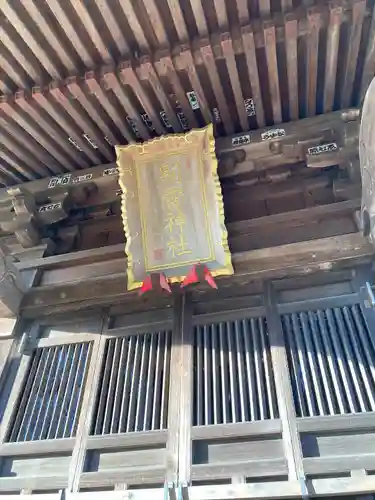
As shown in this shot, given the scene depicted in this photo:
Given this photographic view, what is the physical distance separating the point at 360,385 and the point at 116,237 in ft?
9.39

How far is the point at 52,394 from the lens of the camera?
363 centimetres

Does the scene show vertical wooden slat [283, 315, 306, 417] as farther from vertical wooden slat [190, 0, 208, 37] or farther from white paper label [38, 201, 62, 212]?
white paper label [38, 201, 62, 212]

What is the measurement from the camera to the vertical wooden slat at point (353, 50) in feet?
10.9

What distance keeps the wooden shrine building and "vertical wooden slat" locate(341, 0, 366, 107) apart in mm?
21

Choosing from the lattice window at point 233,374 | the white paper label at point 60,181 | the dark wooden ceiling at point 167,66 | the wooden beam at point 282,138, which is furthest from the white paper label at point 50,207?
the lattice window at point 233,374

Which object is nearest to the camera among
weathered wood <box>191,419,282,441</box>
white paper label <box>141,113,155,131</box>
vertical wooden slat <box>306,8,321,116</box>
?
weathered wood <box>191,419,282,441</box>

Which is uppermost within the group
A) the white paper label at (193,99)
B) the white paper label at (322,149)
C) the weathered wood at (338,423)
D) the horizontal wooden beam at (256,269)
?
the white paper label at (193,99)

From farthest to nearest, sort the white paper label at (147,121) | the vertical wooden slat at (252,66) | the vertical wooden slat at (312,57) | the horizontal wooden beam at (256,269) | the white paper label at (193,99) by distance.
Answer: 1. the white paper label at (147,121)
2. the white paper label at (193,99)
3. the horizontal wooden beam at (256,269)
4. the vertical wooden slat at (252,66)
5. the vertical wooden slat at (312,57)

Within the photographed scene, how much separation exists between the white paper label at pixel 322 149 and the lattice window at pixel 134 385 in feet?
7.11

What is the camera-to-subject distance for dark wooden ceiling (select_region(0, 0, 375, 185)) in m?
3.38

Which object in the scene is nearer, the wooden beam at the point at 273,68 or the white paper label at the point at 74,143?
the wooden beam at the point at 273,68

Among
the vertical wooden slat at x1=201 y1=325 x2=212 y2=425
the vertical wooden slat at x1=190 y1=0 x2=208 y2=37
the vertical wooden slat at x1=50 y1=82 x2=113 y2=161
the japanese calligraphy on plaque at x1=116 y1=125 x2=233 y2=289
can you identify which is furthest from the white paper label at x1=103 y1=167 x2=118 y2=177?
the vertical wooden slat at x1=201 y1=325 x2=212 y2=425

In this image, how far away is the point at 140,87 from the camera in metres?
3.81

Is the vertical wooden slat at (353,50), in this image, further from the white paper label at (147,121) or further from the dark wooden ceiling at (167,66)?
the white paper label at (147,121)
